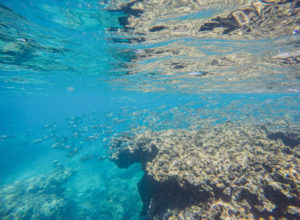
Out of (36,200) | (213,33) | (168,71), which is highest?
(213,33)

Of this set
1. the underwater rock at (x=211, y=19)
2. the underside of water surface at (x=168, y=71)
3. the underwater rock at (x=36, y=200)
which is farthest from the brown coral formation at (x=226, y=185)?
the underwater rock at (x=36, y=200)

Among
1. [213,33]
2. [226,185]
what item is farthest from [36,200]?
[213,33]

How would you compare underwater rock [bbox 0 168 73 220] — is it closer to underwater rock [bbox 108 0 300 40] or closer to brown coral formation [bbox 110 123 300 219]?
brown coral formation [bbox 110 123 300 219]

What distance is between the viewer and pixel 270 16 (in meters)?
6.99

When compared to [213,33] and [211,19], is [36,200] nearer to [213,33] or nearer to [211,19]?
[211,19]

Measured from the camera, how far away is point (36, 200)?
11.5m

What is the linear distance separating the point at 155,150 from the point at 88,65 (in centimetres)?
1200

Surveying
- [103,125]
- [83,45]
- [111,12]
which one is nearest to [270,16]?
[111,12]

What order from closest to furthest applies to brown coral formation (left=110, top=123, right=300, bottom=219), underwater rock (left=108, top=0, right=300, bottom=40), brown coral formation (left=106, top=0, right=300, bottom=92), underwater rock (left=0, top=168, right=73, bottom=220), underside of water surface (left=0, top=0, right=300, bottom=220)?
brown coral formation (left=110, top=123, right=300, bottom=219), underside of water surface (left=0, top=0, right=300, bottom=220), underwater rock (left=108, top=0, right=300, bottom=40), brown coral formation (left=106, top=0, right=300, bottom=92), underwater rock (left=0, top=168, right=73, bottom=220)

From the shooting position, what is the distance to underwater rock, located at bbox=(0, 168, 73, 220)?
1020cm

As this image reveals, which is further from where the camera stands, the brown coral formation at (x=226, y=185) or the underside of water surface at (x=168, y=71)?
the underside of water surface at (x=168, y=71)

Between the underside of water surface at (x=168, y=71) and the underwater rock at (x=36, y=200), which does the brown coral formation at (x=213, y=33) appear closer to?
the underside of water surface at (x=168, y=71)

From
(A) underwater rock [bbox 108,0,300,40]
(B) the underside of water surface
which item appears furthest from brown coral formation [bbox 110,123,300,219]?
(A) underwater rock [bbox 108,0,300,40]

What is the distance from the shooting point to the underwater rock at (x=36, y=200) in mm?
10203
